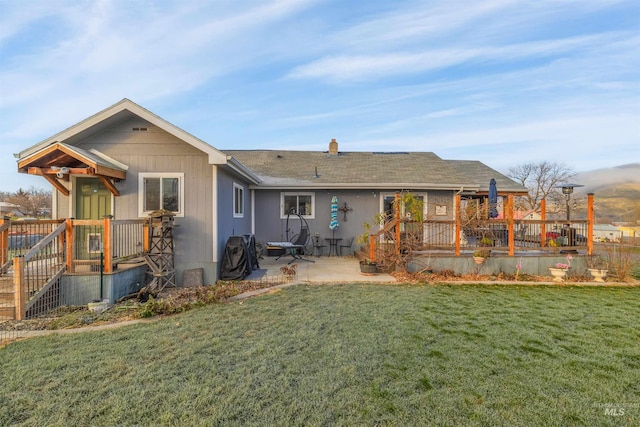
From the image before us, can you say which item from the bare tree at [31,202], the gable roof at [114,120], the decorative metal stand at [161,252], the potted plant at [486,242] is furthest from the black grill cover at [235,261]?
the bare tree at [31,202]

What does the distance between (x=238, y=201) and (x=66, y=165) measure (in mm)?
3972

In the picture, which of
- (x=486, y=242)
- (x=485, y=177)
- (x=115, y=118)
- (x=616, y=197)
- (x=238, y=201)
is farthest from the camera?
(x=616, y=197)

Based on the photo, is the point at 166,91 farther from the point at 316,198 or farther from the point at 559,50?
the point at 559,50

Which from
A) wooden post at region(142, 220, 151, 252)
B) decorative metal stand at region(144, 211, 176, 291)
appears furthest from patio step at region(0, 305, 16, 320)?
wooden post at region(142, 220, 151, 252)

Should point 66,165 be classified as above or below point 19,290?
above

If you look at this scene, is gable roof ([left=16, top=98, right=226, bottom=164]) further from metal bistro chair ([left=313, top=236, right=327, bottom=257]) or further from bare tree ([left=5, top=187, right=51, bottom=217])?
bare tree ([left=5, top=187, right=51, bottom=217])

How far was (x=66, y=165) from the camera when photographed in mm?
6695

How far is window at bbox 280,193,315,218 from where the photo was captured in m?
11.2

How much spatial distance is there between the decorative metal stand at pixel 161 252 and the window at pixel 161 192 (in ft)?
1.60

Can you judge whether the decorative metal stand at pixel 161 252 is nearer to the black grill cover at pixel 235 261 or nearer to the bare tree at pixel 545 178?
the black grill cover at pixel 235 261

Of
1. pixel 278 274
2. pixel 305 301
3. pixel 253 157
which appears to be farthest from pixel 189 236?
pixel 253 157

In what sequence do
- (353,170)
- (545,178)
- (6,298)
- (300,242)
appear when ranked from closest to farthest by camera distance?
(6,298)
(300,242)
(353,170)
(545,178)

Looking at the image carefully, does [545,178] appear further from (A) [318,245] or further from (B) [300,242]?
(B) [300,242]

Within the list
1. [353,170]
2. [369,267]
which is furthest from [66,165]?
[353,170]
